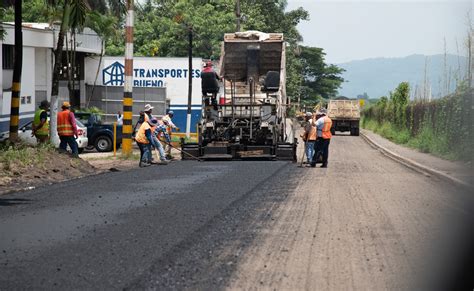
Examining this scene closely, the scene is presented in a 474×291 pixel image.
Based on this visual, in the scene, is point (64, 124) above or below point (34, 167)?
above

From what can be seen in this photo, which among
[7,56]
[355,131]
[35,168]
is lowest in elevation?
[355,131]

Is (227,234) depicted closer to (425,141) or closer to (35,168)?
(35,168)

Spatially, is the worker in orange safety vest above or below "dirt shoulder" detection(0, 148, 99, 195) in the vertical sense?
above

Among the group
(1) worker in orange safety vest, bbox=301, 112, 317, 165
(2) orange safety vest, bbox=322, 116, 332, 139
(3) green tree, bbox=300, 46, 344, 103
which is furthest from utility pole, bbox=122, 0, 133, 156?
(3) green tree, bbox=300, 46, 344, 103

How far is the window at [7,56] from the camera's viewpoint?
109 feet

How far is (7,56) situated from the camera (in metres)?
33.7

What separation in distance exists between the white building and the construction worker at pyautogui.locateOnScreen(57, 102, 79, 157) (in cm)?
931

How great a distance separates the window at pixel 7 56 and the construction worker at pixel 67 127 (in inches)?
518

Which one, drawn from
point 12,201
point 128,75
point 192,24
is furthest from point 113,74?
point 12,201

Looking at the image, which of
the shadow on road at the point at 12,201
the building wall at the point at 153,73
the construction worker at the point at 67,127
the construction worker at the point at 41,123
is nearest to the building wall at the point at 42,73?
the building wall at the point at 153,73

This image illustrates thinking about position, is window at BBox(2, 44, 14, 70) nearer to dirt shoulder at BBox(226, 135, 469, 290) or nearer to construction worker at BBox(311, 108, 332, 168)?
construction worker at BBox(311, 108, 332, 168)

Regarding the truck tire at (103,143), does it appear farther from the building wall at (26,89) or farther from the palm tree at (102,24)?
the palm tree at (102,24)

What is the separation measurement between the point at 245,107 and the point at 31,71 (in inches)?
499

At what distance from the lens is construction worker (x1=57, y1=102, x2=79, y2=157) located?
20.7 meters
